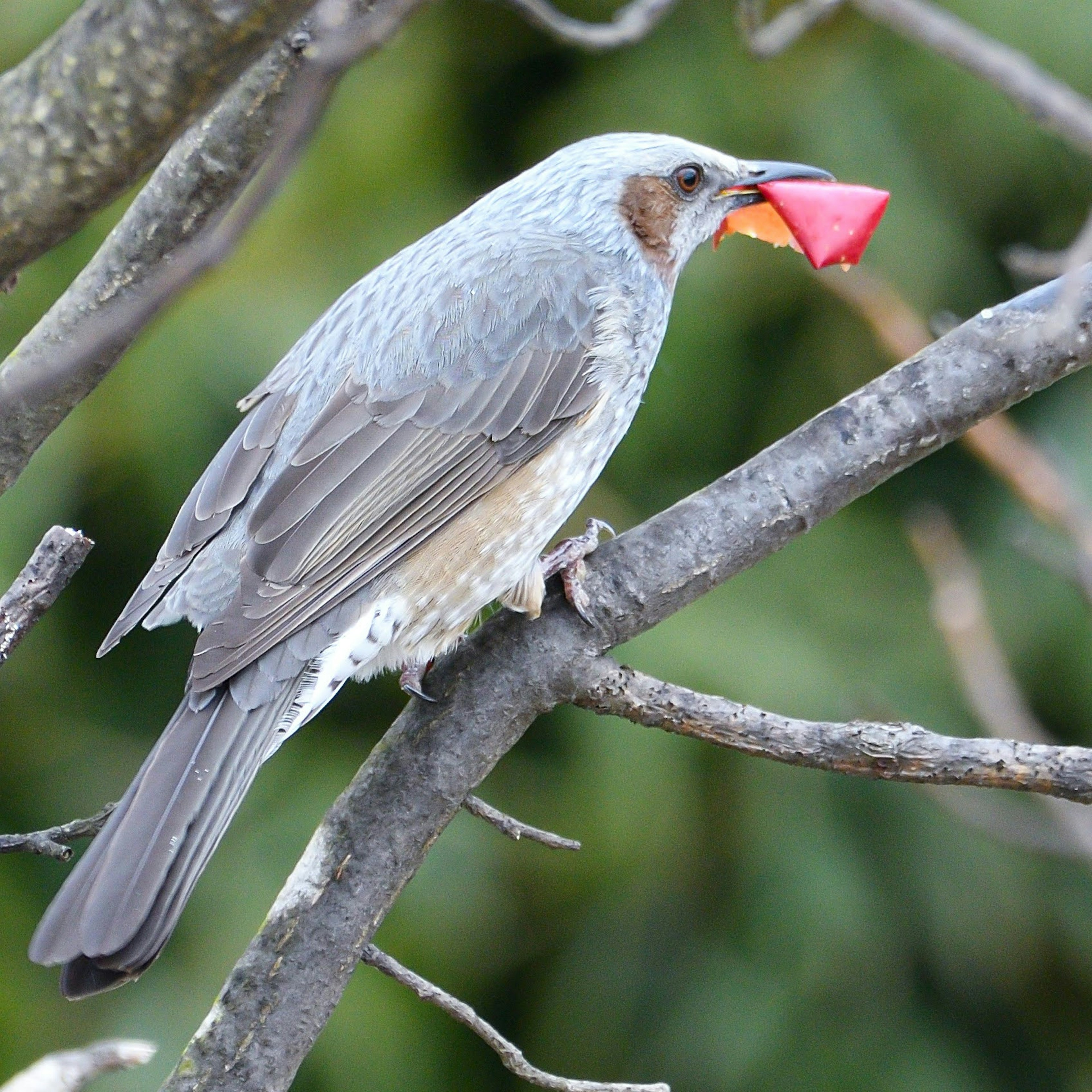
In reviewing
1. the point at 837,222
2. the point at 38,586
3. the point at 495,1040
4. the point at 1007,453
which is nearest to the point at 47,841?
the point at 38,586

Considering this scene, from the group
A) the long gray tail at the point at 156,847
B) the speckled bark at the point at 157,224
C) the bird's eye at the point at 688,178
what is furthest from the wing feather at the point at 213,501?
the bird's eye at the point at 688,178

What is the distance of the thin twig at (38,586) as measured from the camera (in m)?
1.89

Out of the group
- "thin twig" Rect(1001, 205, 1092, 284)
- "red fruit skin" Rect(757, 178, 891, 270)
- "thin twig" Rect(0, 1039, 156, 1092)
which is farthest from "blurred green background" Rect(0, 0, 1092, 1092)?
"thin twig" Rect(0, 1039, 156, 1092)

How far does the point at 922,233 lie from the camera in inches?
165

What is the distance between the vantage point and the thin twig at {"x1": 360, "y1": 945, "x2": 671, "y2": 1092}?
2.10 m

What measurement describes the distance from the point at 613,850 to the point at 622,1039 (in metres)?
0.62

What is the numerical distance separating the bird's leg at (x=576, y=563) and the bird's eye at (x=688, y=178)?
0.88m

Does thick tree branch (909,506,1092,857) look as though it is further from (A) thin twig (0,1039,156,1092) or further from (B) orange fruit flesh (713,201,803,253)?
(A) thin twig (0,1039,156,1092)

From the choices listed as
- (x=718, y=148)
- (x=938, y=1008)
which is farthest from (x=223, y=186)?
(x=938, y=1008)

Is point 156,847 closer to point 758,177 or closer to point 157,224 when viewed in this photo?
point 157,224

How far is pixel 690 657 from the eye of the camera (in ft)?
12.5

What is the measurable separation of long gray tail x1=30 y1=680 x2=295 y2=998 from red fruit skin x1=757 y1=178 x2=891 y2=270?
1407 mm

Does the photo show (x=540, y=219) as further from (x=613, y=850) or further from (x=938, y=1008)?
(x=938, y=1008)

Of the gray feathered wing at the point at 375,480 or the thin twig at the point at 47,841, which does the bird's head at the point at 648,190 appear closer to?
the gray feathered wing at the point at 375,480
